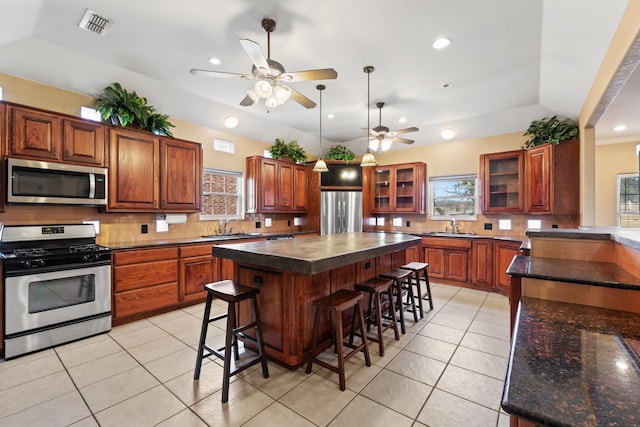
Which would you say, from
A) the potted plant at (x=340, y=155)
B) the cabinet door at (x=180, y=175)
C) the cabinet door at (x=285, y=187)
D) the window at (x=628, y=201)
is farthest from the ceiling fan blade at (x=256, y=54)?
the window at (x=628, y=201)

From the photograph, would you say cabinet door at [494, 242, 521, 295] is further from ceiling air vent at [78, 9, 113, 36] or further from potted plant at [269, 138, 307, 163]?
ceiling air vent at [78, 9, 113, 36]

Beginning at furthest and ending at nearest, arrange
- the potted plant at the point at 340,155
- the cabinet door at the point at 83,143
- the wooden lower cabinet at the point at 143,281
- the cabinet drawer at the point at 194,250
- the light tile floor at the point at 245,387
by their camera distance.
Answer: the potted plant at the point at 340,155
the cabinet drawer at the point at 194,250
the wooden lower cabinet at the point at 143,281
the cabinet door at the point at 83,143
the light tile floor at the point at 245,387

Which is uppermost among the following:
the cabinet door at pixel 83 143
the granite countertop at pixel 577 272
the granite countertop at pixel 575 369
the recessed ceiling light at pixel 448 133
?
the recessed ceiling light at pixel 448 133

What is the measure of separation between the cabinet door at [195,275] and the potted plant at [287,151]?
8.32 ft

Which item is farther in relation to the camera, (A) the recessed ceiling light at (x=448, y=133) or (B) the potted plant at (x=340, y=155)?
(B) the potted plant at (x=340, y=155)

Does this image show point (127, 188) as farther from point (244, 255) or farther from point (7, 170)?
point (244, 255)

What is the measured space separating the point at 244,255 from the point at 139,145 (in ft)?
8.01

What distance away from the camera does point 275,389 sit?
2.05 meters

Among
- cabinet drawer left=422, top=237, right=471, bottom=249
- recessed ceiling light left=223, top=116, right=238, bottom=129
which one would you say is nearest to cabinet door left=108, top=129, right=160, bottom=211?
recessed ceiling light left=223, top=116, right=238, bottom=129

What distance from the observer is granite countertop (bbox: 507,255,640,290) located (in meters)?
1.28

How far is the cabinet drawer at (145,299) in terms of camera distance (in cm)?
317

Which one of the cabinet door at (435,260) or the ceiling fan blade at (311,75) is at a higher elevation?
the ceiling fan blade at (311,75)

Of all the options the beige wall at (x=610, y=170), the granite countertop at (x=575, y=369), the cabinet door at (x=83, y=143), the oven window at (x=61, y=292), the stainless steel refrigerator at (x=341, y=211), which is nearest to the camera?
the granite countertop at (x=575, y=369)

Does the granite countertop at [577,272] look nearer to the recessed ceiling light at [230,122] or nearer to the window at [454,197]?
the window at [454,197]
